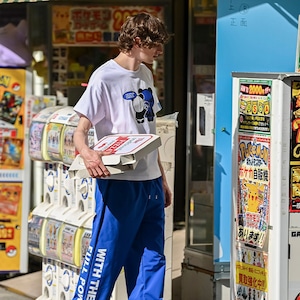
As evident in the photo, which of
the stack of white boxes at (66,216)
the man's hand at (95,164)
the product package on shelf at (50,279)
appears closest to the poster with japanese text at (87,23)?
the stack of white boxes at (66,216)

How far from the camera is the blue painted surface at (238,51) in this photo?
214 inches

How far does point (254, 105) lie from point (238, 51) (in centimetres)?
75

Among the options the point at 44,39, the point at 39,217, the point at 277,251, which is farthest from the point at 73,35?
the point at 277,251

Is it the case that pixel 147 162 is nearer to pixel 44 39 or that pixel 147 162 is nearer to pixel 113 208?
pixel 113 208

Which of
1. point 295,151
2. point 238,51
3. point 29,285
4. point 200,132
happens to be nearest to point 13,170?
point 29,285

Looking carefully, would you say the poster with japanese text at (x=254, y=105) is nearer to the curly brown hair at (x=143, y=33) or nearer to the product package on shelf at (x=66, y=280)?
the curly brown hair at (x=143, y=33)

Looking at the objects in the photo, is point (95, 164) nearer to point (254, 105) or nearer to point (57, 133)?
point (254, 105)

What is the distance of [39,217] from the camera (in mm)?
5738

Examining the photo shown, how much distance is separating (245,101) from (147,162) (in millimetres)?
668

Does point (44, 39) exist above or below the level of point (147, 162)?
above

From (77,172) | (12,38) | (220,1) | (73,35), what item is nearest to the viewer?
(77,172)

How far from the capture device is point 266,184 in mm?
4770

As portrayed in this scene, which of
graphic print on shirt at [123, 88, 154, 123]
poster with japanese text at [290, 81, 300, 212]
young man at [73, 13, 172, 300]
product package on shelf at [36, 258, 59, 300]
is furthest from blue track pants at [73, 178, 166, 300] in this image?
product package on shelf at [36, 258, 59, 300]

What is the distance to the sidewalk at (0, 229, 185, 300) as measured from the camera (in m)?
6.29
